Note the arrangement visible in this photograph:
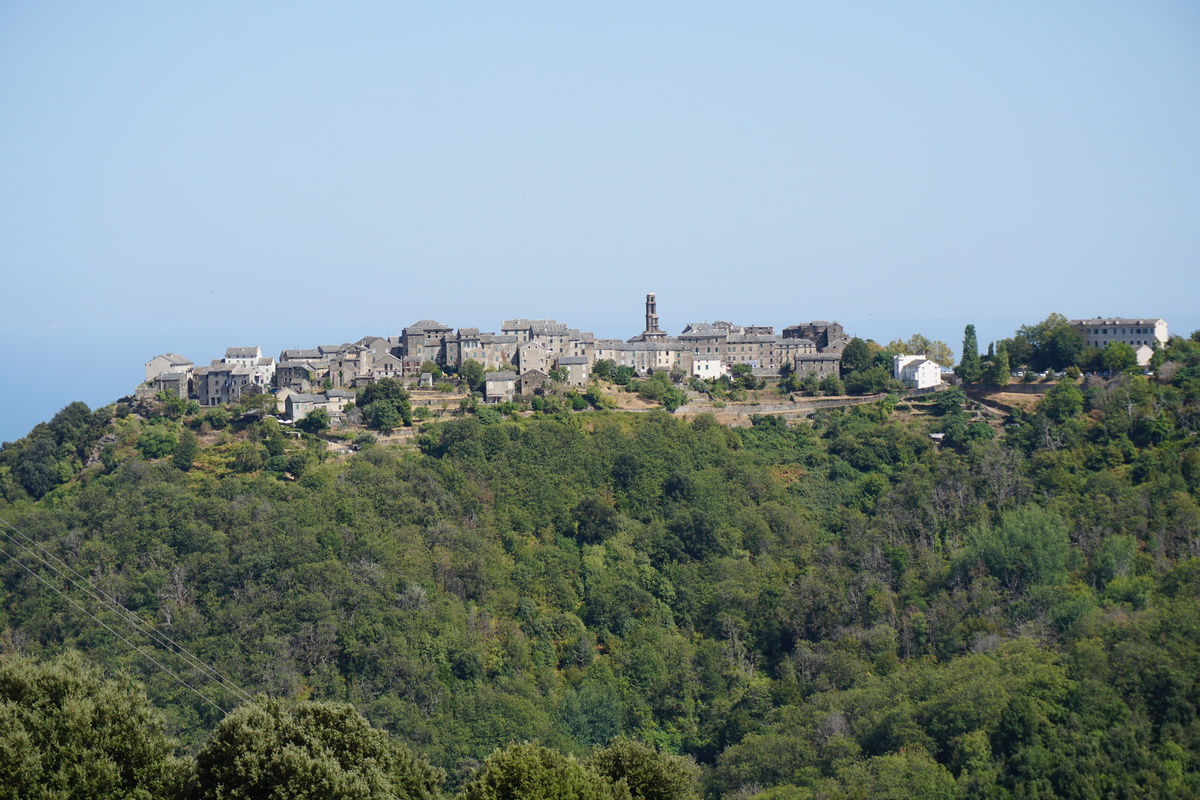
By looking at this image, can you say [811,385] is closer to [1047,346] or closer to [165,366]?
[1047,346]

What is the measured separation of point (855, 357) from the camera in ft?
211

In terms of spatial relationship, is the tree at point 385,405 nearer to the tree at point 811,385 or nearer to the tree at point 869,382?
the tree at point 811,385

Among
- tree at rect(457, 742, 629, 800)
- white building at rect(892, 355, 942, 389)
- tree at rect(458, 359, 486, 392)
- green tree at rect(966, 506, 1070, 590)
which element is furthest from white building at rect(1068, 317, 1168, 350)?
→ tree at rect(457, 742, 629, 800)

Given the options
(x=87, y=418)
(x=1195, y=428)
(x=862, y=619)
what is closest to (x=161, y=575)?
(x=87, y=418)

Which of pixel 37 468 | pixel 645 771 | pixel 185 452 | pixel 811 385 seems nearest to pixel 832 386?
pixel 811 385

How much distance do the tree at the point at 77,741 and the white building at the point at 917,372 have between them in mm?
48308

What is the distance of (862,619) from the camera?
146 feet

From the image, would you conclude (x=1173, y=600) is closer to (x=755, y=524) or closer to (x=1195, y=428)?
(x=1195, y=428)

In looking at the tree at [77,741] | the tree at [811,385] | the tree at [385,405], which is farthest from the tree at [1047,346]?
the tree at [77,741]

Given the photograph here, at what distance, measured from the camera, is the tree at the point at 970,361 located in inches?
2371

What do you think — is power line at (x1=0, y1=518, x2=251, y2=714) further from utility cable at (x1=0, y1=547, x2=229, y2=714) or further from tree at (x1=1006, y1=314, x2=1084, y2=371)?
tree at (x1=1006, y1=314, x2=1084, y2=371)

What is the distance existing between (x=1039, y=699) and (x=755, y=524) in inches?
744

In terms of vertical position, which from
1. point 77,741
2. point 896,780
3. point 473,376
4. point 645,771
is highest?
point 473,376

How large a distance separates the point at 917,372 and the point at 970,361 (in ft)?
10.00
